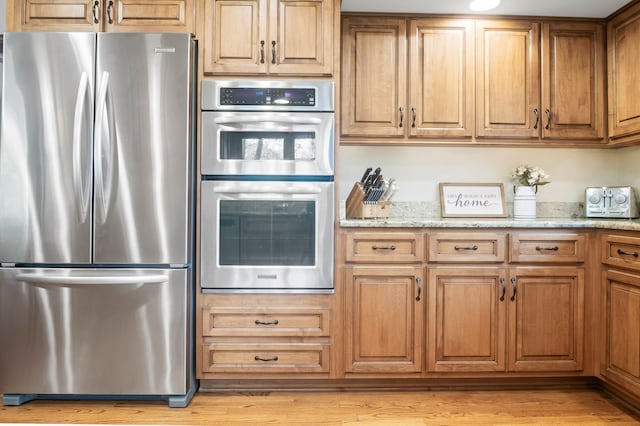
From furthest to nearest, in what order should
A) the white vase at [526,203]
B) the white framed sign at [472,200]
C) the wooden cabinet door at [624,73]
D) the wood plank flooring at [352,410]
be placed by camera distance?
the white framed sign at [472,200] < the white vase at [526,203] < the wooden cabinet door at [624,73] < the wood plank flooring at [352,410]

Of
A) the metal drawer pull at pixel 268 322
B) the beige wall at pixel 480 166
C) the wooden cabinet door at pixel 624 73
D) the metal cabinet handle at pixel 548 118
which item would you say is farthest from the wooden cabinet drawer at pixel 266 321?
the wooden cabinet door at pixel 624 73

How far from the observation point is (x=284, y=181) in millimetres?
2273

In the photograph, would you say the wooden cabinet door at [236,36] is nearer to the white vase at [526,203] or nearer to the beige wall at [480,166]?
the beige wall at [480,166]

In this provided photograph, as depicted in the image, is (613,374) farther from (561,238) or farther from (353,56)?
(353,56)

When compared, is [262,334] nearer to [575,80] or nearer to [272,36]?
[272,36]

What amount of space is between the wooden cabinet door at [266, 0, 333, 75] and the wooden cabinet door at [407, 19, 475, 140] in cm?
66

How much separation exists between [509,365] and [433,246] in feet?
2.59

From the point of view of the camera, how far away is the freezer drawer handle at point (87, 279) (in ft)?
6.95

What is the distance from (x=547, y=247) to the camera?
2.35 metres

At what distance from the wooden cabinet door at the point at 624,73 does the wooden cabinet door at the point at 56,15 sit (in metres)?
3.01

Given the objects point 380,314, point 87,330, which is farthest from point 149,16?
point 380,314

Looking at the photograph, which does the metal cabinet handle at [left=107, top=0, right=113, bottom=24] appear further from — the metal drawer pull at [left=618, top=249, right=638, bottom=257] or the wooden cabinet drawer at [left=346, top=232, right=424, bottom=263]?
the metal drawer pull at [left=618, top=249, right=638, bottom=257]

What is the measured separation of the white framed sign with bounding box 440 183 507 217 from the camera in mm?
2883

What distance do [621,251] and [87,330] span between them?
109 inches
